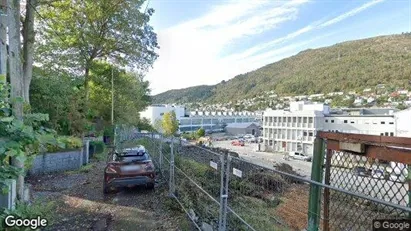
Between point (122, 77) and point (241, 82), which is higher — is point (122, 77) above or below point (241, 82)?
below

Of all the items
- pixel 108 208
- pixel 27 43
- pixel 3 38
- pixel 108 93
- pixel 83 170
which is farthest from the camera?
pixel 108 93

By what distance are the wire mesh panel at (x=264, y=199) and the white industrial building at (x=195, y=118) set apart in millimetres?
66375

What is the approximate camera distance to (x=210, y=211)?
16.6 feet

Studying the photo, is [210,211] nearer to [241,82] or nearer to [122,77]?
[122,77]

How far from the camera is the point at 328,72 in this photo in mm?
118750

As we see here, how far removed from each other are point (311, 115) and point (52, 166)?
49.0 metres

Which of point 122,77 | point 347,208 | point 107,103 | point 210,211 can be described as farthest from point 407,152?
point 107,103

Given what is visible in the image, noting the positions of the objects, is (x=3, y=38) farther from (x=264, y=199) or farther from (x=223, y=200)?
(x=264, y=199)

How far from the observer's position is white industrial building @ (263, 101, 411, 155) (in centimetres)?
4619

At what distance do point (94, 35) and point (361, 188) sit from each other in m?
18.2

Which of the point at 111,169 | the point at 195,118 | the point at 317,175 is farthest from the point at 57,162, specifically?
the point at 195,118

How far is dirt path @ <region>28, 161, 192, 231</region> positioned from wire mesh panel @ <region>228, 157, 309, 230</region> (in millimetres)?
1184

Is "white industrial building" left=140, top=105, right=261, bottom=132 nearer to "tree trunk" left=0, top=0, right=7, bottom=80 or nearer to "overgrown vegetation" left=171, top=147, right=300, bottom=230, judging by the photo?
"overgrown vegetation" left=171, top=147, right=300, bottom=230

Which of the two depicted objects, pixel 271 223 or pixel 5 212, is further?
pixel 271 223
